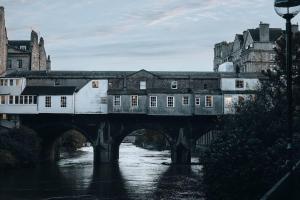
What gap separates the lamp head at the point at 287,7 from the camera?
1155cm

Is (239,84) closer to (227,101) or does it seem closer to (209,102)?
(227,101)

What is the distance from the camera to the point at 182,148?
73.2m

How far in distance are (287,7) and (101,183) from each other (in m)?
40.3

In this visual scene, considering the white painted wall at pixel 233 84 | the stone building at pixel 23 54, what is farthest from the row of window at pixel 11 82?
the white painted wall at pixel 233 84

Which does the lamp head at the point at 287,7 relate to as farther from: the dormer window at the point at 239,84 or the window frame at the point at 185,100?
the dormer window at the point at 239,84

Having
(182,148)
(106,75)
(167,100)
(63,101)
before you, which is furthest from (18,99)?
(182,148)

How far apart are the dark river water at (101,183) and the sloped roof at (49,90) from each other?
1208cm

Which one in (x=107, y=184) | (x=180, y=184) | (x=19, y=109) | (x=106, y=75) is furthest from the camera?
(x=106, y=75)

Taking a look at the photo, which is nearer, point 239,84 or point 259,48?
point 239,84

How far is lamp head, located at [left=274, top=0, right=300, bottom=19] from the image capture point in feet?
37.9

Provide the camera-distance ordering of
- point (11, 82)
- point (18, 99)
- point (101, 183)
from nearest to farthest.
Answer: point (101, 183)
point (18, 99)
point (11, 82)

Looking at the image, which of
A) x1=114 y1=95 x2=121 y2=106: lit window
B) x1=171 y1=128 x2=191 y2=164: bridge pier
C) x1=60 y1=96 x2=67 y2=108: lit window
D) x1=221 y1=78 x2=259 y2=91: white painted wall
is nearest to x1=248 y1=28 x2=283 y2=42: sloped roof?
A: x1=221 y1=78 x2=259 y2=91: white painted wall

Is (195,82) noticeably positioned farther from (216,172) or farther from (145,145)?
(145,145)

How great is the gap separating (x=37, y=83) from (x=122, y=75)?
1298 centimetres
